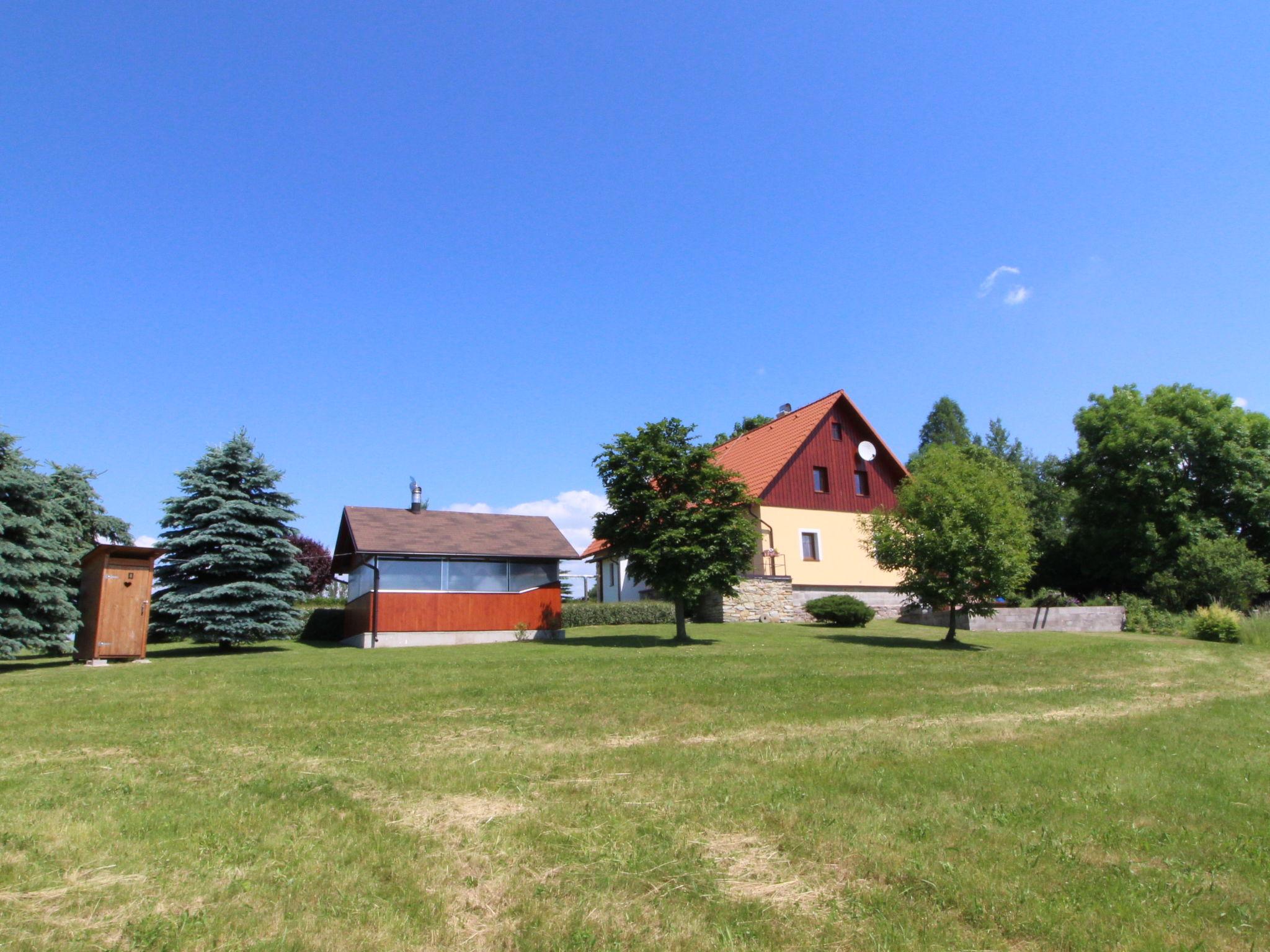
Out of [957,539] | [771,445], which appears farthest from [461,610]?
[771,445]

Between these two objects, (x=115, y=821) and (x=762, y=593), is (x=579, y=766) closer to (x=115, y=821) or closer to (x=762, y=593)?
(x=115, y=821)

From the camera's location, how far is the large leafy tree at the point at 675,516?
23.3 metres

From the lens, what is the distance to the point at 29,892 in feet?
14.4

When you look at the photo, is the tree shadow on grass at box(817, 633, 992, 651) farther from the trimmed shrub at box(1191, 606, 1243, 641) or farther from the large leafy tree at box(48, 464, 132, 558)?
the large leafy tree at box(48, 464, 132, 558)

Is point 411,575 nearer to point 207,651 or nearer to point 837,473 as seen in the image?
point 207,651

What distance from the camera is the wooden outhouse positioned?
1866 centimetres

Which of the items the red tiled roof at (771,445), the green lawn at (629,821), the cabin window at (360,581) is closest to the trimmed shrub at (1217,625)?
the red tiled roof at (771,445)

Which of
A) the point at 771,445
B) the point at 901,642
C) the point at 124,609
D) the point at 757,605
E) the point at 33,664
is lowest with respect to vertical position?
the point at 901,642

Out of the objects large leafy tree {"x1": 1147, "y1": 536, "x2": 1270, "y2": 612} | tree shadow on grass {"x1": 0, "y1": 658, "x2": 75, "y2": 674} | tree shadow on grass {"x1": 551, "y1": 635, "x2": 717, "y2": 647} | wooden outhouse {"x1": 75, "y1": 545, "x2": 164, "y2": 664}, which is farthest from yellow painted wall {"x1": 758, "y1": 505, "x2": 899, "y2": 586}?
tree shadow on grass {"x1": 0, "y1": 658, "x2": 75, "y2": 674}

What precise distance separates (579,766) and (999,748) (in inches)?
177

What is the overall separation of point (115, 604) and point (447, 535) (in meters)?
10.7

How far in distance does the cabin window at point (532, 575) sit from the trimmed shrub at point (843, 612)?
1074 cm

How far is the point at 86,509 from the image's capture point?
29688 mm

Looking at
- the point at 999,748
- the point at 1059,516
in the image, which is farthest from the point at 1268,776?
the point at 1059,516
